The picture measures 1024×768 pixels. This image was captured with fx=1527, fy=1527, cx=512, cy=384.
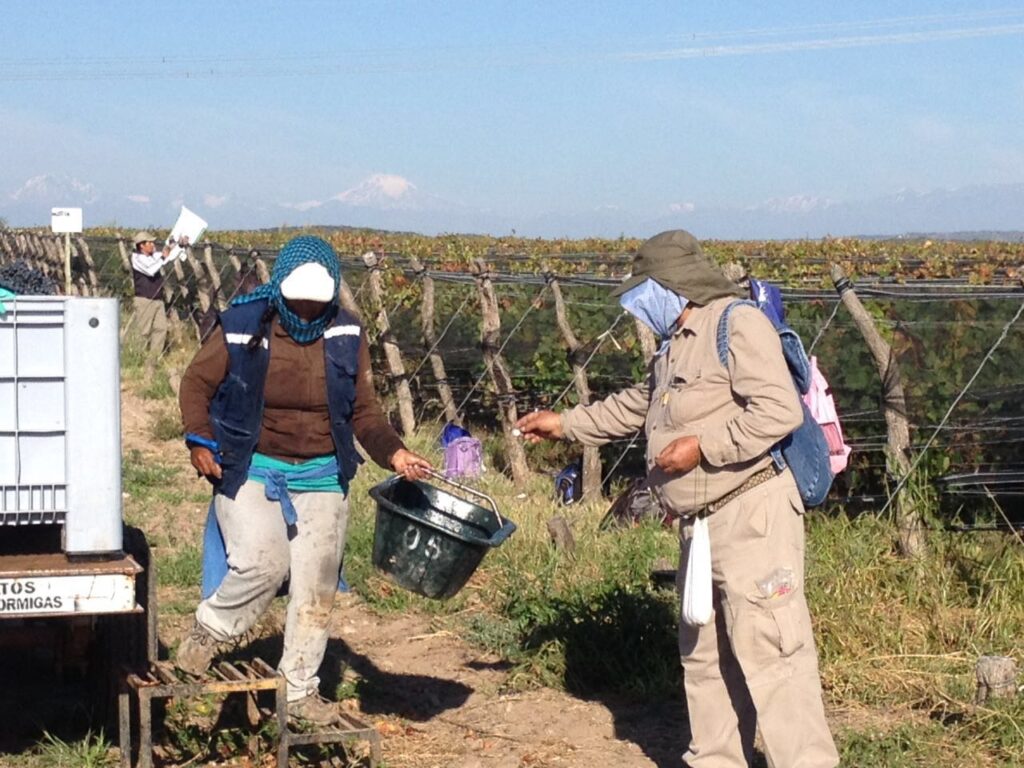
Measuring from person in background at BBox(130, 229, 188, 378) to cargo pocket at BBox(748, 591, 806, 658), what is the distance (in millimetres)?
13935

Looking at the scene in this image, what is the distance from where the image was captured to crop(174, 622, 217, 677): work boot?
505cm

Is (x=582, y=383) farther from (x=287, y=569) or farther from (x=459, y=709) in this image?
(x=287, y=569)

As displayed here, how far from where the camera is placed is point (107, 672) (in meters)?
5.39

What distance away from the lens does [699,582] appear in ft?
14.8

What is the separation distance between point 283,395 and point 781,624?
1765 mm

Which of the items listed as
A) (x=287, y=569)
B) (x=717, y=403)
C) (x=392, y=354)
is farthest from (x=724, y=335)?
(x=392, y=354)

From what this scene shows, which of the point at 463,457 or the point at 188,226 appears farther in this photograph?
the point at 188,226

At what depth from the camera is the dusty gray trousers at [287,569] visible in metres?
4.96

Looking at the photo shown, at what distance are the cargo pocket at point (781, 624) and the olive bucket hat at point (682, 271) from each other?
91 cm

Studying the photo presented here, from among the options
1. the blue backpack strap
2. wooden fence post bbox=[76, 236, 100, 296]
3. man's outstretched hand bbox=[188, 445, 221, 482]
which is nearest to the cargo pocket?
the blue backpack strap

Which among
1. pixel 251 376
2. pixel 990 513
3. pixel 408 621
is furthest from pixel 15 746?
pixel 990 513

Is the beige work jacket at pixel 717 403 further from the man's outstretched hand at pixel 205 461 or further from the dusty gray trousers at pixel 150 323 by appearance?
the dusty gray trousers at pixel 150 323

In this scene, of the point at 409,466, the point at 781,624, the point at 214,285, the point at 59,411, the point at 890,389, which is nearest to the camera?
the point at 59,411

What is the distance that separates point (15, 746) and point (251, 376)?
1668 mm
